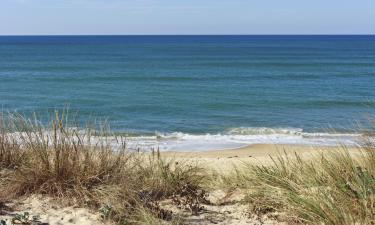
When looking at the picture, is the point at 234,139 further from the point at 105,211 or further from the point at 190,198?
the point at 105,211

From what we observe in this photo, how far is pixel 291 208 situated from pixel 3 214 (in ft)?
8.58

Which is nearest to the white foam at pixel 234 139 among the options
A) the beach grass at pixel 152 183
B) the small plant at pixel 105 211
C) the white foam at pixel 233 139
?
the white foam at pixel 233 139

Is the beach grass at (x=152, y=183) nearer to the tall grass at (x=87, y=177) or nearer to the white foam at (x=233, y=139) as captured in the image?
the tall grass at (x=87, y=177)

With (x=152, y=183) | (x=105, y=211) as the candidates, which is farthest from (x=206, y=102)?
(x=105, y=211)

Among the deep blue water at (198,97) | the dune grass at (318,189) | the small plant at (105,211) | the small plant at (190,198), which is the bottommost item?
the deep blue water at (198,97)

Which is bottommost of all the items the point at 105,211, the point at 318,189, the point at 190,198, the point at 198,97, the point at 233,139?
the point at 198,97

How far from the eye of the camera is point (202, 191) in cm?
516

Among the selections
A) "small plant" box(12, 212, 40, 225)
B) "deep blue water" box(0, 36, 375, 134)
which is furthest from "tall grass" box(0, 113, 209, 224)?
"deep blue water" box(0, 36, 375, 134)

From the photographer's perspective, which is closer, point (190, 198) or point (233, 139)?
point (190, 198)

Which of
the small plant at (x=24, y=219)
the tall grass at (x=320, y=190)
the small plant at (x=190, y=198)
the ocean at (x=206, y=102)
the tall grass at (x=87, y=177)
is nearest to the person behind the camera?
the tall grass at (x=320, y=190)

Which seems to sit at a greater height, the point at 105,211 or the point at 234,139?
the point at 105,211

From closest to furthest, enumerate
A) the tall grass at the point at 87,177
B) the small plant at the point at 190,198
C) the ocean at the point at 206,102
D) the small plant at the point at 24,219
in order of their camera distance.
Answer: the small plant at the point at 24,219
the tall grass at the point at 87,177
the small plant at the point at 190,198
the ocean at the point at 206,102

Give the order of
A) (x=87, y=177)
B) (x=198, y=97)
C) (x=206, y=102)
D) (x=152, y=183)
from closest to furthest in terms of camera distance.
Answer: (x=87, y=177) → (x=152, y=183) → (x=206, y=102) → (x=198, y=97)

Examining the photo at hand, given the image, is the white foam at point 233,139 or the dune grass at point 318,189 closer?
the dune grass at point 318,189
